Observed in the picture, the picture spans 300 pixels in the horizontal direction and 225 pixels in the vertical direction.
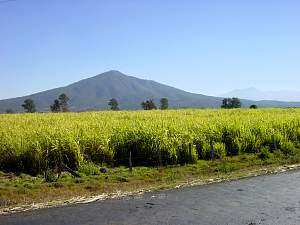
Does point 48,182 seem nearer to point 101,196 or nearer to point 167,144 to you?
point 101,196

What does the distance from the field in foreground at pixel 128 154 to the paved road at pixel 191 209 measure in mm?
A: 1557

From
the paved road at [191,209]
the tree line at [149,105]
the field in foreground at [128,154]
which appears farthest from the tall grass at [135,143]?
the tree line at [149,105]

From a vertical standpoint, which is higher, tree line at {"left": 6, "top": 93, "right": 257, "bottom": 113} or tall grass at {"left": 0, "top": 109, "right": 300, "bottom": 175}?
tree line at {"left": 6, "top": 93, "right": 257, "bottom": 113}

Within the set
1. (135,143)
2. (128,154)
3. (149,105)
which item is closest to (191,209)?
(128,154)

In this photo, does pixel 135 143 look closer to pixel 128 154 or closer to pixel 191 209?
pixel 128 154

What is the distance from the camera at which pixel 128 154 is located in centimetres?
1956

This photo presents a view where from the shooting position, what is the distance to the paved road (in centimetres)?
1125

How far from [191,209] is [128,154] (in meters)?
7.48

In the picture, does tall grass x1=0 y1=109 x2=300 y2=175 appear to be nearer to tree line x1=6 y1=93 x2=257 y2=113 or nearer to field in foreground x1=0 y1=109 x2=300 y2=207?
field in foreground x1=0 y1=109 x2=300 y2=207

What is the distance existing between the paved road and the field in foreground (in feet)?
5.11

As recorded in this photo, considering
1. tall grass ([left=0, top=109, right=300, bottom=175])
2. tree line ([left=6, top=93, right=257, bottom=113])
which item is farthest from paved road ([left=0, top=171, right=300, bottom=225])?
tree line ([left=6, top=93, right=257, bottom=113])

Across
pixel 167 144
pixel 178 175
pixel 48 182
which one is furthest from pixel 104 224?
pixel 167 144

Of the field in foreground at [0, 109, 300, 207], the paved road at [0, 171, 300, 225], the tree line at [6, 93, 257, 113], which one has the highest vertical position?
the tree line at [6, 93, 257, 113]

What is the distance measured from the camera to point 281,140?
77.6 ft
